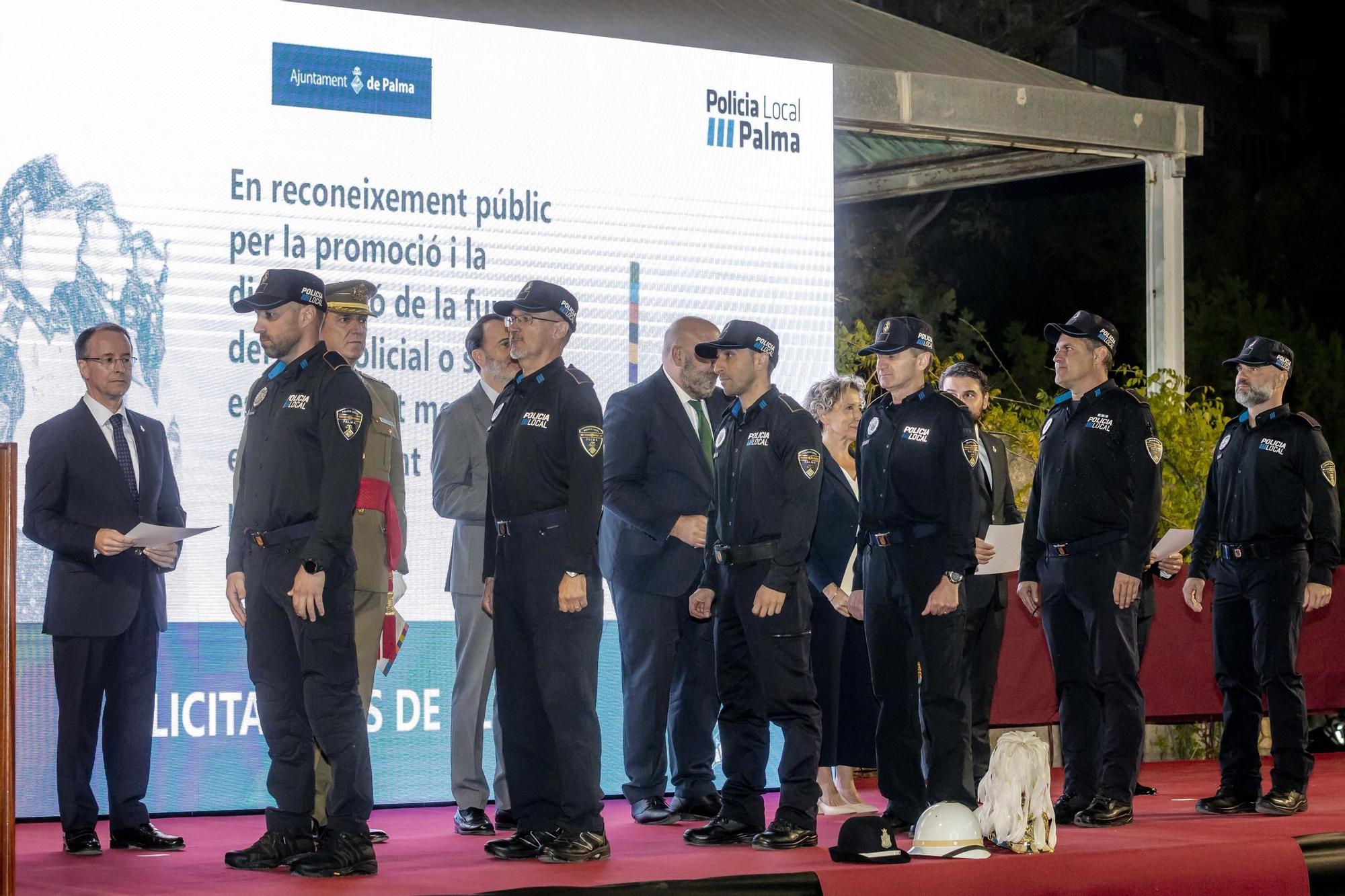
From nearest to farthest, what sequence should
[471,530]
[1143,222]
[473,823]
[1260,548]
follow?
[473,823] < [471,530] < [1260,548] < [1143,222]

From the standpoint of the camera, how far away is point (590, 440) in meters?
5.19

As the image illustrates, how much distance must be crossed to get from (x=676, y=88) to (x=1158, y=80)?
21374 mm

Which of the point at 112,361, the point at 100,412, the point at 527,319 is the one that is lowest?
the point at 100,412

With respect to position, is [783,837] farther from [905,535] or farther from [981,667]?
[981,667]

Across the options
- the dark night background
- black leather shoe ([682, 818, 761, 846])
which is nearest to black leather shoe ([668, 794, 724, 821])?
black leather shoe ([682, 818, 761, 846])

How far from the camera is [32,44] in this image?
6.15m

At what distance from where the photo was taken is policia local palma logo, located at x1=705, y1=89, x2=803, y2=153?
7.45 m

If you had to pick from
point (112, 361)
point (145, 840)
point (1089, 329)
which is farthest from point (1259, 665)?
point (112, 361)

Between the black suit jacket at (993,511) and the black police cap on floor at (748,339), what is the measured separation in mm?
930

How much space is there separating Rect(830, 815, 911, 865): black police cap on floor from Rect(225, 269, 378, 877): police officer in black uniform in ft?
4.42

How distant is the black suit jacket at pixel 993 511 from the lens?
6.23m

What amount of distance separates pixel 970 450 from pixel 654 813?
1.79 m

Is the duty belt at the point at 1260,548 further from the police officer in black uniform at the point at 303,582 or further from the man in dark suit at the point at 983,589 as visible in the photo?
the police officer in black uniform at the point at 303,582

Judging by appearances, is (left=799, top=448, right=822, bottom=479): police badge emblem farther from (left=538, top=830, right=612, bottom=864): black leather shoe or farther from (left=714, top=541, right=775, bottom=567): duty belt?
(left=538, top=830, right=612, bottom=864): black leather shoe
